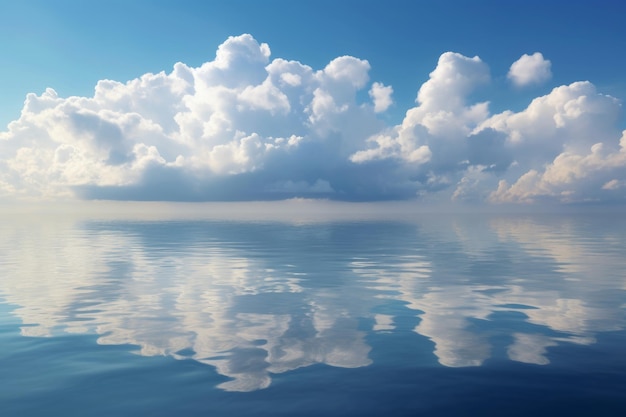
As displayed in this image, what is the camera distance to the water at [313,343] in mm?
13516

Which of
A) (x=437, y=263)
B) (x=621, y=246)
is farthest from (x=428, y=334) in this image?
(x=621, y=246)

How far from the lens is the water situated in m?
13.5

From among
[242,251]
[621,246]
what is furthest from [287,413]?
[621,246]

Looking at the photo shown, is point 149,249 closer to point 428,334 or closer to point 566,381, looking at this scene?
point 428,334

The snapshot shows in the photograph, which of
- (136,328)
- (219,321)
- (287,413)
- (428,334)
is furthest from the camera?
(219,321)

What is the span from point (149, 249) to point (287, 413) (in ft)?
181

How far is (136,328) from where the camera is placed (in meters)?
22.0

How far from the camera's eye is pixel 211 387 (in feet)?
47.7

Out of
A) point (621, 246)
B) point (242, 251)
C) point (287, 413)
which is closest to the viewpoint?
point (287, 413)

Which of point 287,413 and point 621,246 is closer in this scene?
point 287,413

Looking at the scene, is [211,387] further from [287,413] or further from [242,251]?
[242,251]

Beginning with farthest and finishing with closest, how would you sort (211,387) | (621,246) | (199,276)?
(621,246) → (199,276) → (211,387)

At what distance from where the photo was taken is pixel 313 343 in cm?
1934

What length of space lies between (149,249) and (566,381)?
57.0 metres
